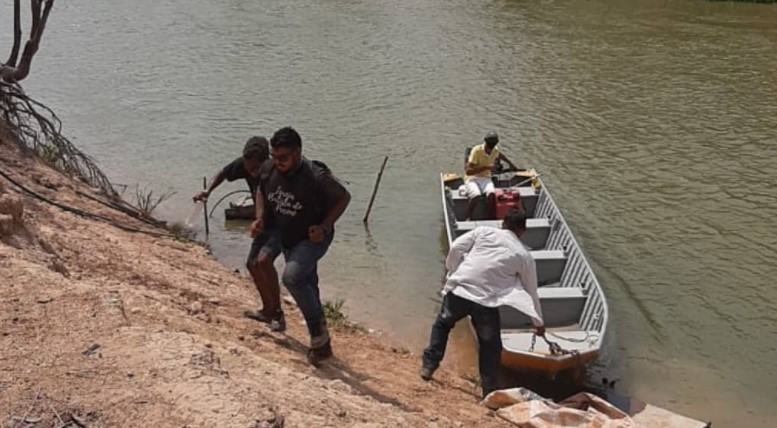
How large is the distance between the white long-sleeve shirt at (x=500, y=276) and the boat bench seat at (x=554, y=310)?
242 centimetres

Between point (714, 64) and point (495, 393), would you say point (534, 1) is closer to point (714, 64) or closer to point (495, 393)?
point (714, 64)

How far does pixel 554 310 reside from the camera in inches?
355

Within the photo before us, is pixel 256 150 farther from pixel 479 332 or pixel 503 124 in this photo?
pixel 503 124

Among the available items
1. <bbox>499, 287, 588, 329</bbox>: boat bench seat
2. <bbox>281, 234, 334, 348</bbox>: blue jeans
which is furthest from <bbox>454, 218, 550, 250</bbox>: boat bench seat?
<bbox>281, 234, 334, 348</bbox>: blue jeans

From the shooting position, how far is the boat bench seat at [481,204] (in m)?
12.1

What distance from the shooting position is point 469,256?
6.70 m

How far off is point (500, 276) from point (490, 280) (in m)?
0.09

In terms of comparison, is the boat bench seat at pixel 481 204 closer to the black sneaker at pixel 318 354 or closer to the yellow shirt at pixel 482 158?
the yellow shirt at pixel 482 158

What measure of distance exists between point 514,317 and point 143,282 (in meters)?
4.02

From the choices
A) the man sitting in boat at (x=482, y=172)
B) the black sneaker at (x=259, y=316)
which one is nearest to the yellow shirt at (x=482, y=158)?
the man sitting in boat at (x=482, y=172)

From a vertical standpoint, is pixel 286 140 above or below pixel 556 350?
above

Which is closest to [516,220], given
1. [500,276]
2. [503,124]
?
[500,276]

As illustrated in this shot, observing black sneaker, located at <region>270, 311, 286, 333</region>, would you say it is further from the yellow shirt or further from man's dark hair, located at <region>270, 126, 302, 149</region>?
the yellow shirt

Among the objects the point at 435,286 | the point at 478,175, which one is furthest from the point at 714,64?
the point at 435,286
